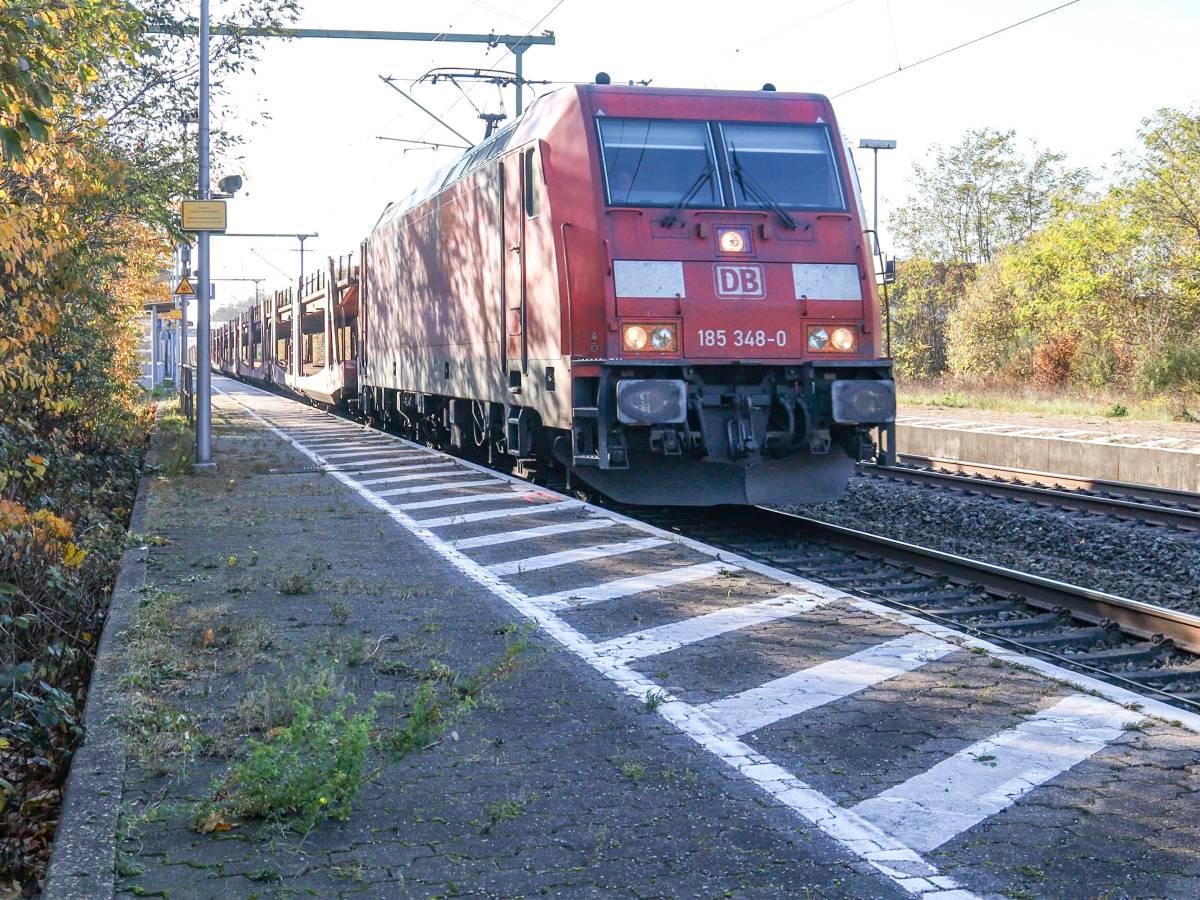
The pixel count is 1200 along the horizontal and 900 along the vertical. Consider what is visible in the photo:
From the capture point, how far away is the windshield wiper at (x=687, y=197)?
34.3 ft

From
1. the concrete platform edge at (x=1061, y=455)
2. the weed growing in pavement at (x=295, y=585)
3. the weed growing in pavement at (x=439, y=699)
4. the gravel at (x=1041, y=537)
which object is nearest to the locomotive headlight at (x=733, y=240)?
the gravel at (x=1041, y=537)

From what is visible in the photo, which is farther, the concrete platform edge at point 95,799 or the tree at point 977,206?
the tree at point 977,206

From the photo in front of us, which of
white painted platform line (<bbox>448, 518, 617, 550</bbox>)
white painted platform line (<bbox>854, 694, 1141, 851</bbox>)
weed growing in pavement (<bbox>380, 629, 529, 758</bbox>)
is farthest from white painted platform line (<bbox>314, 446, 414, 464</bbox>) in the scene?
white painted platform line (<bbox>854, 694, 1141, 851</bbox>)

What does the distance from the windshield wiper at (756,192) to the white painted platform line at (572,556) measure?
10.1 feet

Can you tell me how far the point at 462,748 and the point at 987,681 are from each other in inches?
93.9

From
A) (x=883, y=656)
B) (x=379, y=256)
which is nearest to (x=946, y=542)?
(x=883, y=656)

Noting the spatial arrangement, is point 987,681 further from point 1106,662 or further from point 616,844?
point 616,844

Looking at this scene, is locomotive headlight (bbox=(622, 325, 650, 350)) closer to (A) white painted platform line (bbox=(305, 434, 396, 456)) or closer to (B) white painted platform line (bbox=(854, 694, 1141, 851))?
(B) white painted platform line (bbox=(854, 694, 1141, 851))

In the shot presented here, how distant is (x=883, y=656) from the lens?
6133 mm

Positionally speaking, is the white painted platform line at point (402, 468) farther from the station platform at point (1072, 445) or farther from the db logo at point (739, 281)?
the station platform at point (1072, 445)

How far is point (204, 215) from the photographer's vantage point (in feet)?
48.2

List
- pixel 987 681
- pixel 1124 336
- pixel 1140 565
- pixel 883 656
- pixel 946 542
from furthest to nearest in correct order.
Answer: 1. pixel 1124 336
2. pixel 946 542
3. pixel 1140 565
4. pixel 883 656
5. pixel 987 681

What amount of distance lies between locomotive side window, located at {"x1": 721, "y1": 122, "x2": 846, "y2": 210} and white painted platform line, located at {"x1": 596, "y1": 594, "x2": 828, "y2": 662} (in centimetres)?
454

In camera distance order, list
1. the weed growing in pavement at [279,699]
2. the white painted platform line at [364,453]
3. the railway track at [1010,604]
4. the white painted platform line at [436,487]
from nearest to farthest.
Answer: the weed growing in pavement at [279,699], the railway track at [1010,604], the white painted platform line at [436,487], the white painted platform line at [364,453]
